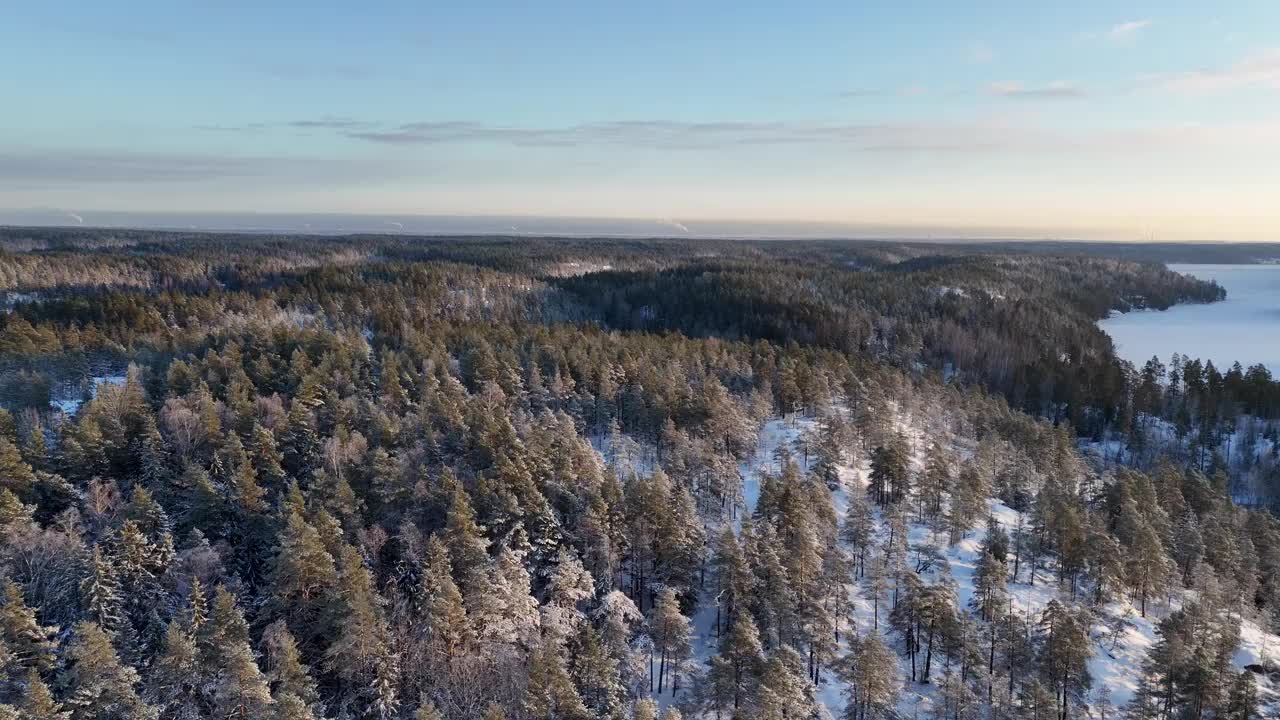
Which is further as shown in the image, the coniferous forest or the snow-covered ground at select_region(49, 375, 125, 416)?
the snow-covered ground at select_region(49, 375, 125, 416)

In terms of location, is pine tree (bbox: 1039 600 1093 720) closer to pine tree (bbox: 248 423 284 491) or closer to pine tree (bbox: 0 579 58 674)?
pine tree (bbox: 248 423 284 491)

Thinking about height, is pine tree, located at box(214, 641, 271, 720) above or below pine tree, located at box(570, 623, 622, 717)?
above

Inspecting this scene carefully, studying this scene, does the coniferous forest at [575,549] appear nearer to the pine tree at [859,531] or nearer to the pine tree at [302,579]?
the pine tree at [302,579]

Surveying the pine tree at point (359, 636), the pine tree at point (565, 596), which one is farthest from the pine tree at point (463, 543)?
the pine tree at point (359, 636)

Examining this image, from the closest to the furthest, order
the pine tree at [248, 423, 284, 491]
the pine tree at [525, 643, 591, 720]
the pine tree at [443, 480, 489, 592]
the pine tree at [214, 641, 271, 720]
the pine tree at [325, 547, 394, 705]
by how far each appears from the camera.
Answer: the pine tree at [214, 641, 271, 720] → the pine tree at [525, 643, 591, 720] → the pine tree at [325, 547, 394, 705] → the pine tree at [443, 480, 489, 592] → the pine tree at [248, 423, 284, 491]

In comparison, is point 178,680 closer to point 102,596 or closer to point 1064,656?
point 102,596

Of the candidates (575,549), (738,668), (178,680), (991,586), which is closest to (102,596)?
(178,680)

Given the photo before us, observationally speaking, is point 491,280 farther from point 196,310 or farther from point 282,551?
point 282,551

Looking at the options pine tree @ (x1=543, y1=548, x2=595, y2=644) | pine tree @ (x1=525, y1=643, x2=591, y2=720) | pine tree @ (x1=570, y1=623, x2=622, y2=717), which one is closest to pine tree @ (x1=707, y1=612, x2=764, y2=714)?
pine tree @ (x1=570, y1=623, x2=622, y2=717)
